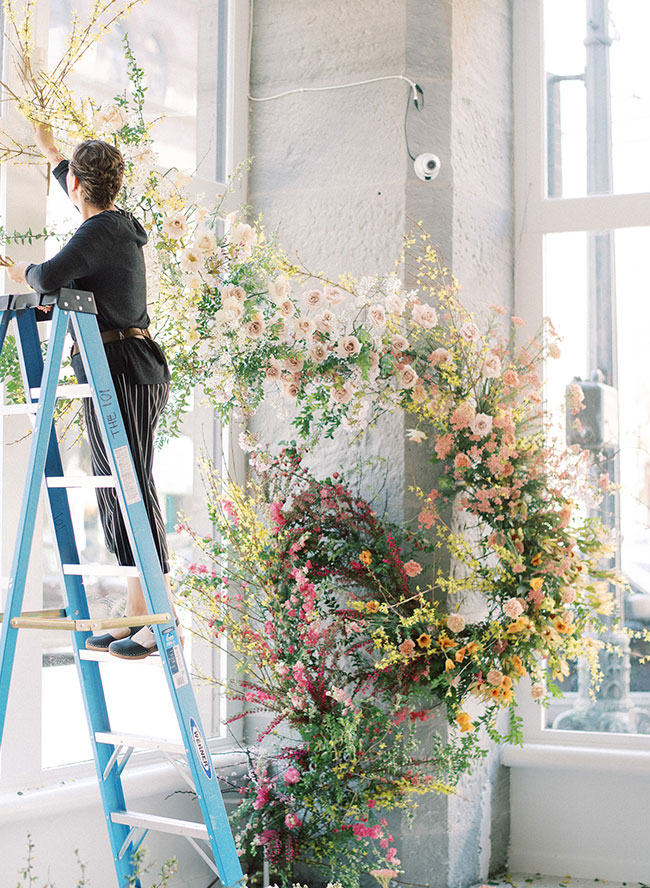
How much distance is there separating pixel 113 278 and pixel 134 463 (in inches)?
16.3

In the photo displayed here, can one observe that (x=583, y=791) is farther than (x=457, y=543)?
Yes

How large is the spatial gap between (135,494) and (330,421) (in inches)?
34.6

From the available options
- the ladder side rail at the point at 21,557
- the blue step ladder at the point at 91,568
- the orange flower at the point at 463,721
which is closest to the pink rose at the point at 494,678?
the orange flower at the point at 463,721

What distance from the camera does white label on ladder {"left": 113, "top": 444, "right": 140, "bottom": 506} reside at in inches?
80.7

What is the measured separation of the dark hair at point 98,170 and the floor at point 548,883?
2361mm

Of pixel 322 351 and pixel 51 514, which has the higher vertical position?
pixel 322 351

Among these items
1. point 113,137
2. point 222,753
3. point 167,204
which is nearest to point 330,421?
point 167,204

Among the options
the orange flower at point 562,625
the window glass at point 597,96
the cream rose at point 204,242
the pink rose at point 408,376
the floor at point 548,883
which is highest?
the window glass at point 597,96

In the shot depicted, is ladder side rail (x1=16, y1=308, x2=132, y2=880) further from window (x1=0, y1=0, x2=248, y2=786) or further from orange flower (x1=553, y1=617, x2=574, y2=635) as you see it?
orange flower (x1=553, y1=617, x2=574, y2=635)

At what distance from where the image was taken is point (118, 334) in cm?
220

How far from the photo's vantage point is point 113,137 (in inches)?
98.9

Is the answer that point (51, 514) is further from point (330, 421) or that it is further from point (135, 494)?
point (330, 421)

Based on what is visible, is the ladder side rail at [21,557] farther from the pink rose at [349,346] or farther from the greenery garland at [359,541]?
the pink rose at [349,346]

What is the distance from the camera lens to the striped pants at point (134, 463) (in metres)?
2.19
